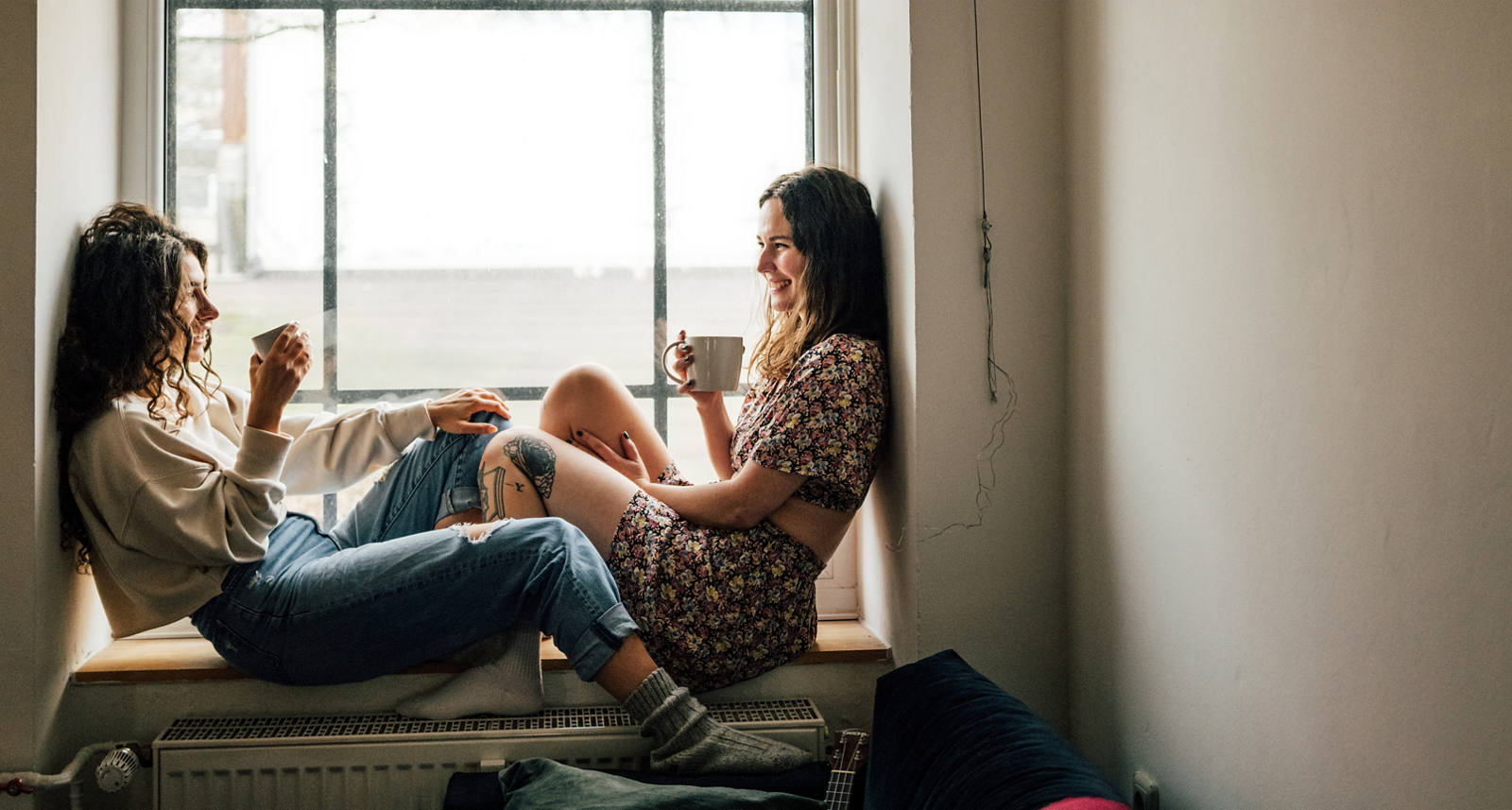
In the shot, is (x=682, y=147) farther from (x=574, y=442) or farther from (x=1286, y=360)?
(x=1286, y=360)

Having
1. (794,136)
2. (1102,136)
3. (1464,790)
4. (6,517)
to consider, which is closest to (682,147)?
(794,136)

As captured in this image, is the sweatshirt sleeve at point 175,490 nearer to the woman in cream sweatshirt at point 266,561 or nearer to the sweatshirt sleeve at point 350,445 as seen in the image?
the woman in cream sweatshirt at point 266,561

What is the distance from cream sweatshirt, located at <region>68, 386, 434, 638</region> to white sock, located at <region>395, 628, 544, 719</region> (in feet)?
1.19

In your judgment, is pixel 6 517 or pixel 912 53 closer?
pixel 6 517

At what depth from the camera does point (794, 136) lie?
2195 mm

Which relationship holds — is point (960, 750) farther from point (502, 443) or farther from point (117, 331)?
point (117, 331)

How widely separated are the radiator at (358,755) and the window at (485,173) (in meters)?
0.59

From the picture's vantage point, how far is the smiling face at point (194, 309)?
1689 mm

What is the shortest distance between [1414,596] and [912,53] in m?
1.14

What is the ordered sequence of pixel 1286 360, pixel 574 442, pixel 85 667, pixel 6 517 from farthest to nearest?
pixel 574 442 → pixel 85 667 → pixel 6 517 → pixel 1286 360

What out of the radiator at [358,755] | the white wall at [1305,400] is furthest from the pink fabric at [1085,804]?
the radiator at [358,755]

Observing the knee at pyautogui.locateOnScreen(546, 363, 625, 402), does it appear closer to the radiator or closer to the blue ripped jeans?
the blue ripped jeans

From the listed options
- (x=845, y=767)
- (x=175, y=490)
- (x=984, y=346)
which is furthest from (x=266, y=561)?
(x=984, y=346)

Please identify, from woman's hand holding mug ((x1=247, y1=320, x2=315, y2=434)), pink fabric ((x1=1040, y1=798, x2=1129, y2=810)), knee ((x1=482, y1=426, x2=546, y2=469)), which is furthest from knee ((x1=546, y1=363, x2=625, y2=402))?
pink fabric ((x1=1040, y1=798, x2=1129, y2=810))
